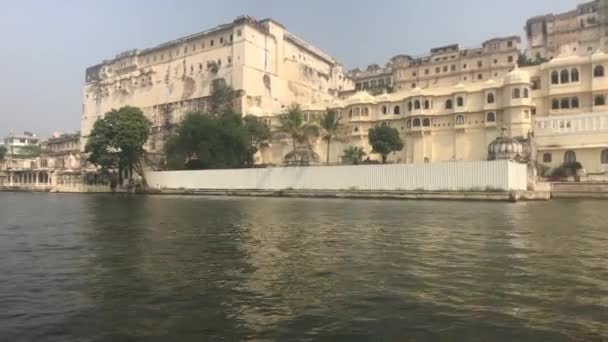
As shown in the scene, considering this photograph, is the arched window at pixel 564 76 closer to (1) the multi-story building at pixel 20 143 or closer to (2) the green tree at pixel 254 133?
(2) the green tree at pixel 254 133

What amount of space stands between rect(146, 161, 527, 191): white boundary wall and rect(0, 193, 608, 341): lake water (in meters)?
16.2

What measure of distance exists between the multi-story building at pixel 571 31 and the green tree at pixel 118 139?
58.7m

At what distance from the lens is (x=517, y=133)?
140 feet

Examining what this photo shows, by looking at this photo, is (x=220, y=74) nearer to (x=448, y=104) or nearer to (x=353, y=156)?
(x=353, y=156)

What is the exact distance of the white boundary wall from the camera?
29.3m

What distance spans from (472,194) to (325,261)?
22786mm

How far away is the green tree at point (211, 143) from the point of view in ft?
152

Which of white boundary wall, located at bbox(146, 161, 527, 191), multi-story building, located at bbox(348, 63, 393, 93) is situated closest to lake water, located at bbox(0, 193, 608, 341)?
white boundary wall, located at bbox(146, 161, 527, 191)

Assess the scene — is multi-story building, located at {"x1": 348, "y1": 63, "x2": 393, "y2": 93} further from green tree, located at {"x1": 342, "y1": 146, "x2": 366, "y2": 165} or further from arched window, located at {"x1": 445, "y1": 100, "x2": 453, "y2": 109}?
green tree, located at {"x1": 342, "y1": 146, "x2": 366, "y2": 165}

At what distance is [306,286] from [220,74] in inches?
2489

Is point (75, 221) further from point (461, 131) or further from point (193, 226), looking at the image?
point (461, 131)

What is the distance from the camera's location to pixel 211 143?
4631cm

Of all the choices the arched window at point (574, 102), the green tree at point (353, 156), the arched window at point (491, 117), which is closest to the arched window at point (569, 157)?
the arched window at point (574, 102)

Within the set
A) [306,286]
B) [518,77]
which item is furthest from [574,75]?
[306,286]
